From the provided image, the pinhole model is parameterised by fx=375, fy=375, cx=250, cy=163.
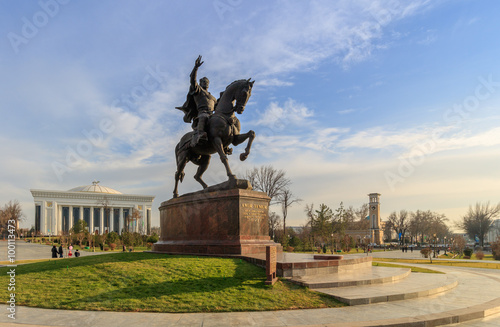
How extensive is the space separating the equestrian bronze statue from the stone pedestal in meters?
0.98

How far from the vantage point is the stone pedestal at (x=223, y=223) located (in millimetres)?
12289

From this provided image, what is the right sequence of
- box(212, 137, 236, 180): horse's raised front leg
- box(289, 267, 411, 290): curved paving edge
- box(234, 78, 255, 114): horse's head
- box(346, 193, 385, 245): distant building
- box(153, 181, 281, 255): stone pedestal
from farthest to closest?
box(346, 193, 385, 245): distant building → box(212, 137, 236, 180): horse's raised front leg → box(234, 78, 255, 114): horse's head → box(153, 181, 281, 255): stone pedestal → box(289, 267, 411, 290): curved paving edge

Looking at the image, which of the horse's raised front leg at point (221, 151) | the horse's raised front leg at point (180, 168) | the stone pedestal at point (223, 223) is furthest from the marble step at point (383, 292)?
the horse's raised front leg at point (180, 168)

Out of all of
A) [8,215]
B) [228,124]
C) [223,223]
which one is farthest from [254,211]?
[8,215]

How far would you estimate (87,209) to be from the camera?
11075 centimetres

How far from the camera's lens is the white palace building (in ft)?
340

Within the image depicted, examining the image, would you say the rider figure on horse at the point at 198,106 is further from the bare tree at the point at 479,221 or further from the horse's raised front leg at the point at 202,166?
the bare tree at the point at 479,221

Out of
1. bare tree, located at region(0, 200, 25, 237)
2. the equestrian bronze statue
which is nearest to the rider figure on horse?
the equestrian bronze statue

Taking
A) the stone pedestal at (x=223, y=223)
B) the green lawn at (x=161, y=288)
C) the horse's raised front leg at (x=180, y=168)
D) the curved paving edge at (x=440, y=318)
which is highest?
the horse's raised front leg at (x=180, y=168)

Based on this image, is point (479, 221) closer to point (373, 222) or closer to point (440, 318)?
point (373, 222)

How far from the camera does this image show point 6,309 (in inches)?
317

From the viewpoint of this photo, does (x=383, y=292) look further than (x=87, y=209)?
No

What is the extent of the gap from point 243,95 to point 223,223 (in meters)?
4.51

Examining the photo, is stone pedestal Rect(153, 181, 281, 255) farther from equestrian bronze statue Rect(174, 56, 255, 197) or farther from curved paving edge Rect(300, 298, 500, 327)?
curved paving edge Rect(300, 298, 500, 327)
